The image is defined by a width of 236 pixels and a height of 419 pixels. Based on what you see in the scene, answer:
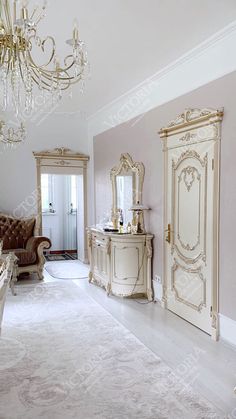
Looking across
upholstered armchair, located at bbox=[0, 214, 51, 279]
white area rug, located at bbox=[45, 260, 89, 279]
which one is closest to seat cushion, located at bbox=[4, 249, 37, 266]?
upholstered armchair, located at bbox=[0, 214, 51, 279]

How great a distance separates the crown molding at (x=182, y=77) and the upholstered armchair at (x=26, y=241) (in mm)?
2288

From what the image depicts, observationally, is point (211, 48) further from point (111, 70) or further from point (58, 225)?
point (58, 225)

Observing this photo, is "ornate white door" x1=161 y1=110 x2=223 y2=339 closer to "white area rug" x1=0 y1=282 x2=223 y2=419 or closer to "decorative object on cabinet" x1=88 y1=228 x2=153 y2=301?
"decorative object on cabinet" x1=88 y1=228 x2=153 y2=301

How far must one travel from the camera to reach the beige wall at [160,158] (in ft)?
10.7

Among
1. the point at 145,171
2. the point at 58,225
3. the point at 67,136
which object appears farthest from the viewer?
the point at 58,225

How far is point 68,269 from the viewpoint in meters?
6.74

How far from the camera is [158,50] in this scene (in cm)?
370

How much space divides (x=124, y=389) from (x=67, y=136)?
5.37m

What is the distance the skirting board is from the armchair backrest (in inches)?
153

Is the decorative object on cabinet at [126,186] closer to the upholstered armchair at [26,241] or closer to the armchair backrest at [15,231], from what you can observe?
the upholstered armchair at [26,241]

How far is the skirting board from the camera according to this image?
327 cm

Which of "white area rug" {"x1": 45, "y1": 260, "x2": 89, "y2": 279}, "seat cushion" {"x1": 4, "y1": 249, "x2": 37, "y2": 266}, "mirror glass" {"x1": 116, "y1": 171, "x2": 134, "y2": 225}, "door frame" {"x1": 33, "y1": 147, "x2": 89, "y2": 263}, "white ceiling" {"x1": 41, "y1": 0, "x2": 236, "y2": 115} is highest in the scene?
"white ceiling" {"x1": 41, "y1": 0, "x2": 236, "y2": 115}

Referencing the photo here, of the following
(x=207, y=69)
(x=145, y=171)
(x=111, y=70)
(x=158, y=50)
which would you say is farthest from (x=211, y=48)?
(x=145, y=171)

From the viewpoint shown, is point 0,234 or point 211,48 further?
point 0,234
